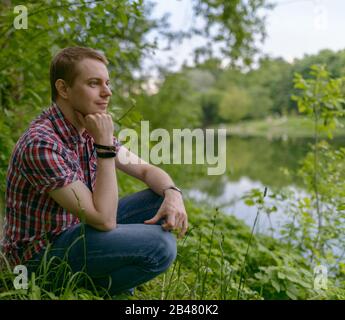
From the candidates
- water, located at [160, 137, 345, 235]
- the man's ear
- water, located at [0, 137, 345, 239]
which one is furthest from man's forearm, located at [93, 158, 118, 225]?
water, located at [160, 137, 345, 235]

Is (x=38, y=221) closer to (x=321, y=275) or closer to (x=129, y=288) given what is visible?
(x=129, y=288)

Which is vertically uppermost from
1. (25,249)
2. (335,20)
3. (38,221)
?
(335,20)

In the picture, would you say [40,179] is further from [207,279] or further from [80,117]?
[207,279]

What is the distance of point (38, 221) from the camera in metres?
1.60

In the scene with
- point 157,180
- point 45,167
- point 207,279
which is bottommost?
point 207,279

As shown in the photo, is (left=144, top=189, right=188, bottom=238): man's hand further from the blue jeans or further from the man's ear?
the man's ear

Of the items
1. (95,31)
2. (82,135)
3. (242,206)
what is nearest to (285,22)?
(242,206)

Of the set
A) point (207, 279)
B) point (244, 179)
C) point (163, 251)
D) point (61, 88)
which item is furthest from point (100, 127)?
point (244, 179)

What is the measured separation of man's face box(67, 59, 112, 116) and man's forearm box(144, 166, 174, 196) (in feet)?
1.35

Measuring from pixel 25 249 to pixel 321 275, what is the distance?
5.21ft

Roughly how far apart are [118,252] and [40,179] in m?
0.40

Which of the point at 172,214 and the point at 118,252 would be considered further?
the point at 172,214

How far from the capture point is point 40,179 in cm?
150
